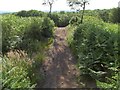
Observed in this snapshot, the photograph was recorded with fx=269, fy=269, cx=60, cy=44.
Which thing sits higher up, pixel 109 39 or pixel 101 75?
pixel 109 39

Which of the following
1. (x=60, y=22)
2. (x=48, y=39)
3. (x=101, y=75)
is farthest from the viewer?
(x=60, y=22)

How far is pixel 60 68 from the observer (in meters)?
8.41

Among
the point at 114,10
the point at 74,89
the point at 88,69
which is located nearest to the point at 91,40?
the point at 88,69

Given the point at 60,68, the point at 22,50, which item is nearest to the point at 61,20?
the point at 60,68

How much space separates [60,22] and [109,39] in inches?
422

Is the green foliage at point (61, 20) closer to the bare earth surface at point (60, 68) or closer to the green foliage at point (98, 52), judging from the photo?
the bare earth surface at point (60, 68)

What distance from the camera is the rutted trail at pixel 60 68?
24.2 feet

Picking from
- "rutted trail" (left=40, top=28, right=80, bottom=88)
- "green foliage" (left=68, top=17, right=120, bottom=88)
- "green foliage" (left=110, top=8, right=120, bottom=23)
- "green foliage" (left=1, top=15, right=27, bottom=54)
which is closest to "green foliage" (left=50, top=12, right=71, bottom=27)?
"green foliage" (left=110, top=8, right=120, bottom=23)

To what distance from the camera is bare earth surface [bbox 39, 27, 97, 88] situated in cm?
738

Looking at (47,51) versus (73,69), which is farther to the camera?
(47,51)

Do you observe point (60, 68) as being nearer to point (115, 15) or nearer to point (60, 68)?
point (60, 68)

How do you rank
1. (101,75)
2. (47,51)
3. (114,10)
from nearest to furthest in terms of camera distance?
1. (101,75)
2. (47,51)
3. (114,10)

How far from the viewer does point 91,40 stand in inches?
322

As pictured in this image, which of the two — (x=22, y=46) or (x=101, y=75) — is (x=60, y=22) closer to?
(x=22, y=46)
